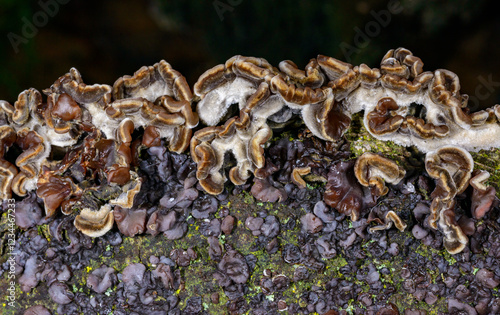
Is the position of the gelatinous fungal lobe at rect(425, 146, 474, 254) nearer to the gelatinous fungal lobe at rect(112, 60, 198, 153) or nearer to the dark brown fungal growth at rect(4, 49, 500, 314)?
the dark brown fungal growth at rect(4, 49, 500, 314)

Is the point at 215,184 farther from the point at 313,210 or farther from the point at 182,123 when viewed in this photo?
the point at 313,210

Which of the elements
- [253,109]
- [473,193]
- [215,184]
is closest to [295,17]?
[253,109]

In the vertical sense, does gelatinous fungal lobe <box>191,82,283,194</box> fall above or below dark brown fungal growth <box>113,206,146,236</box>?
above

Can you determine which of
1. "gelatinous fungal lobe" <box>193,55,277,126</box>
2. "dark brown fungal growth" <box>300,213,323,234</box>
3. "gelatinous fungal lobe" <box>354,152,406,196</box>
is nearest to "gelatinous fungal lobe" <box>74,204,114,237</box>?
"gelatinous fungal lobe" <box>193,55,277,126</box>

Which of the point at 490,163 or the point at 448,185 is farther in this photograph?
the point at 490,163

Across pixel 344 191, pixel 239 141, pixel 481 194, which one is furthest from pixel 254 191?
pixel 481 194

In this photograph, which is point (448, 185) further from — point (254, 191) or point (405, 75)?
point (254, 191)

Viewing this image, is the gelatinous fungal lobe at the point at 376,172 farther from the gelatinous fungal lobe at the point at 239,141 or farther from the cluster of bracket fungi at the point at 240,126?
the gelatinous fungal lobe at the point at 239,141
